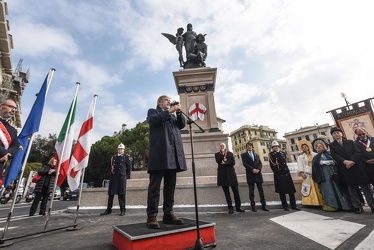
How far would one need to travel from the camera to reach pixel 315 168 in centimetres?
564

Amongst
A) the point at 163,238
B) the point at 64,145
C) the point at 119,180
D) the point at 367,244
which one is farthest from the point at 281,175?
the point at 64,145

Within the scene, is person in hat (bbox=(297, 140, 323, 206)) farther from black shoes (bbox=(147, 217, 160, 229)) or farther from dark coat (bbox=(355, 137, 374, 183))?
black shoes (bbox=(147, 217, 160, 229))

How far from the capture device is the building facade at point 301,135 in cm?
6494

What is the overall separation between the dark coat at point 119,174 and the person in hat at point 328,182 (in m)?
5.70

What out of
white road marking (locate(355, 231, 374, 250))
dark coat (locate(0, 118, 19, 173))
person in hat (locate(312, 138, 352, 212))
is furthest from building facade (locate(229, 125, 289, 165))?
dark coat (locate(0, 118, 19, 173))

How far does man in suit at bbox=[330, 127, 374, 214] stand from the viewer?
A: 469 cm

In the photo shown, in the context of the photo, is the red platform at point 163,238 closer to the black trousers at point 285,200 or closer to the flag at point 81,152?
the flag at point 81,152

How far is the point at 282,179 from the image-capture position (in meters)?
5.76

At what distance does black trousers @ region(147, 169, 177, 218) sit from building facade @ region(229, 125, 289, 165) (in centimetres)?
7488

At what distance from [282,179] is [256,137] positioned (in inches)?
2954

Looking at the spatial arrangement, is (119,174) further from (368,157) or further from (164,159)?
(368,157)

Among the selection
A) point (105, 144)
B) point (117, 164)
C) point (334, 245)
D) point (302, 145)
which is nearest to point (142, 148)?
point (105, 144)

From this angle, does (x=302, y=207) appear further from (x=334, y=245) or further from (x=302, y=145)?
(x=334, y=245)

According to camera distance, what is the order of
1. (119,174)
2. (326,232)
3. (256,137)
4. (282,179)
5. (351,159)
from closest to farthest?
(326,232) → (351,159) → (282,179) → (119,174) → (256,137)
